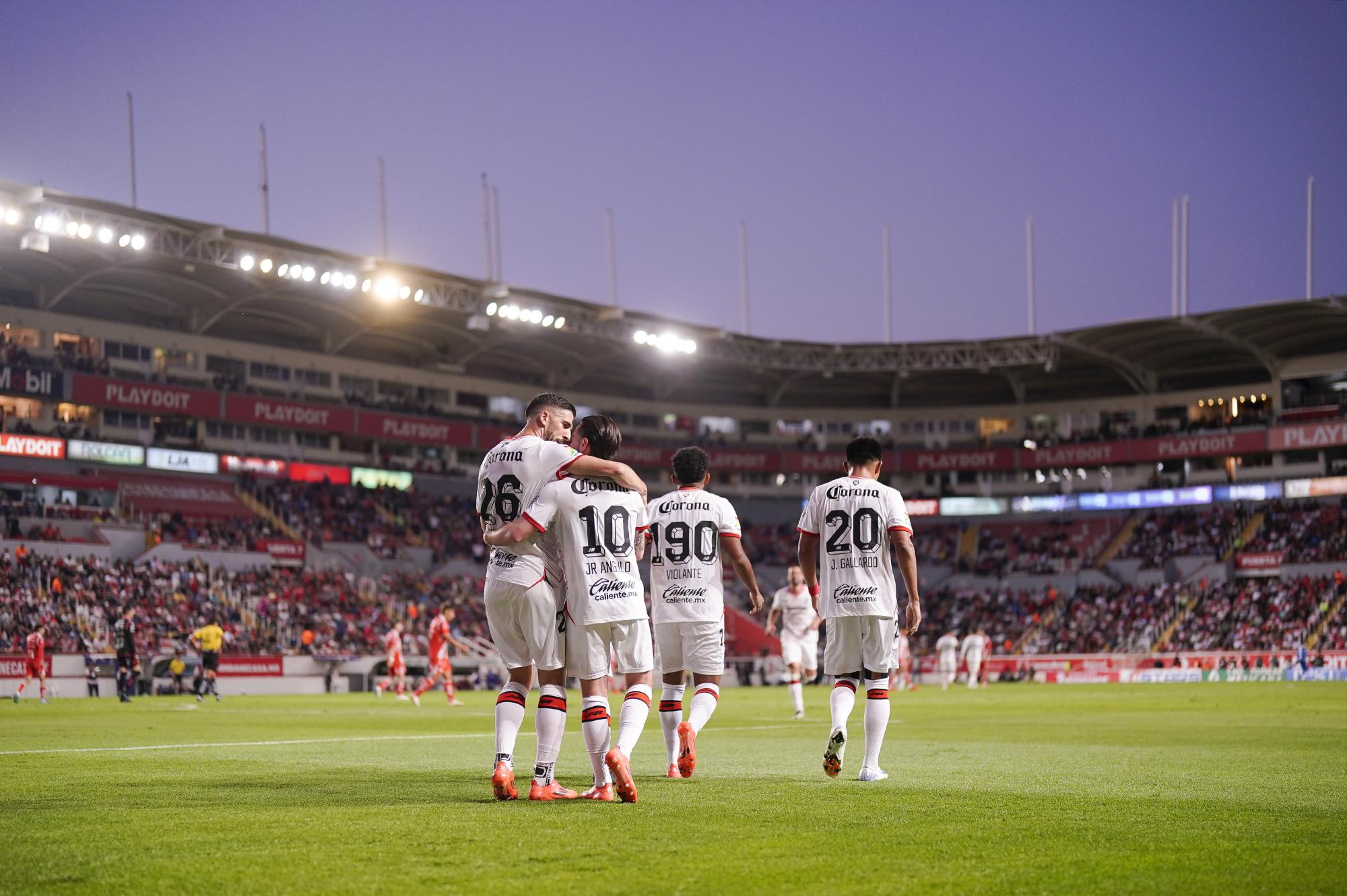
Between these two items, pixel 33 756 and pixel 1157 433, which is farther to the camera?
pixel 1157 433

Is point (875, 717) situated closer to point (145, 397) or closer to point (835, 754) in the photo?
point (835, 754)

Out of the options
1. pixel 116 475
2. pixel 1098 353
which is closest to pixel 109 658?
pixel 116 475

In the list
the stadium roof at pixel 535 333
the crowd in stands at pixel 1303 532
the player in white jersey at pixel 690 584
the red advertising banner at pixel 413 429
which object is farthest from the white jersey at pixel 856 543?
the crowd in stands at pixel 1303 532

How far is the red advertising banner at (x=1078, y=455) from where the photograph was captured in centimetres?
7369

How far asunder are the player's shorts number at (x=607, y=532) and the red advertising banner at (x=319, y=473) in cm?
5584

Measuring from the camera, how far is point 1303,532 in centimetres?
6544

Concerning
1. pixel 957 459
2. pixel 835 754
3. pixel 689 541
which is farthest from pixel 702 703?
pixel 957 459

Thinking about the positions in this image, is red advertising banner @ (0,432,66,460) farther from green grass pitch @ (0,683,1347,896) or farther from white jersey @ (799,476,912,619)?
white jersey @ (799,476,912,619)

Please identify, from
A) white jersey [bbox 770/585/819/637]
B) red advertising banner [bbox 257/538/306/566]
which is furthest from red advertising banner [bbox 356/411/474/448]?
white jersey [bbox 770/585/819/637]

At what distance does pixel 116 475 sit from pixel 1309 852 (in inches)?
2171

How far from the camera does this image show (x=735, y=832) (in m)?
7.03

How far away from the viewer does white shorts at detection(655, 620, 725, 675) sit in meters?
11.5

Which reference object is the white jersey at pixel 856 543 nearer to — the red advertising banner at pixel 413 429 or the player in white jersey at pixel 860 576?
the player in white jersey at pixel 860 576

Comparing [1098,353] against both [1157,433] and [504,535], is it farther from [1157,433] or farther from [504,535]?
[504,535]
